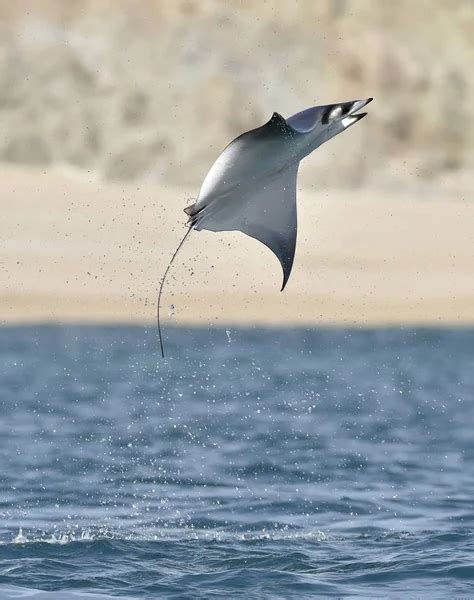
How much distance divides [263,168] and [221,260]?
104ft

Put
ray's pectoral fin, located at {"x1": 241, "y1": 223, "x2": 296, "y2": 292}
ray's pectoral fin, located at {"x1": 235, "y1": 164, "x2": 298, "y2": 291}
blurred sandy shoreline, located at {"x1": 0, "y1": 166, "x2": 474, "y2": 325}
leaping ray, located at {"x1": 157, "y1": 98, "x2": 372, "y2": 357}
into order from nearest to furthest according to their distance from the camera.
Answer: leaping ray, located at {"x1": 157, "y1": 98, "x2": 372, "y2": 357}
ray's pectoral fin, located at {"x1": 235, "y1": 164, "x2": 298, "y2": 291}
ray's pectoral fin, located at {"x1": 241, "y1": 223, "x2": 296, "y2": 292}
blurred sandy shoreline, located at {"x1": 0, "y1": 166, "x2": 474, "y2": 325}

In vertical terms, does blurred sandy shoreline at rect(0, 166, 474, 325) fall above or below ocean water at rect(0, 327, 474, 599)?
above

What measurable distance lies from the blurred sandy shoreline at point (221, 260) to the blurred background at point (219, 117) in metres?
0.10

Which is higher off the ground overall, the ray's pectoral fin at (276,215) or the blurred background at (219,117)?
the blurred background at (219,117)

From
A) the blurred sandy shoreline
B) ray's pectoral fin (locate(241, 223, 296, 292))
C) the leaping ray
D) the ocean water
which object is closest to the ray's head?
the leaping ray

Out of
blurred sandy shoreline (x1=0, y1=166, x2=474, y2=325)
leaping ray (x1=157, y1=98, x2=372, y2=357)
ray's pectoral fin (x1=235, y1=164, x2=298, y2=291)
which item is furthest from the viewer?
blurred sandy shoreline (x1=0, y1=166, x2=474, y2=325)

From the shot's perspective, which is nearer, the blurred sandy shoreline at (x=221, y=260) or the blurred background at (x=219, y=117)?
the blurred sandy shoreline at (x=221, y=260)

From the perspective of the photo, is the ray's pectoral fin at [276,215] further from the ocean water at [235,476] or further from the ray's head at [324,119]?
the ocean water at [235,476]

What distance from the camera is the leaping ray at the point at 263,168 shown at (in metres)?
8.14

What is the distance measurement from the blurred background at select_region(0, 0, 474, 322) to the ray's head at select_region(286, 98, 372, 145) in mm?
30371

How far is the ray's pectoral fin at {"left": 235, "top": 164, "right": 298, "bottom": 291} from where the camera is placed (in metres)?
8.83

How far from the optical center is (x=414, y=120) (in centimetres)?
4372

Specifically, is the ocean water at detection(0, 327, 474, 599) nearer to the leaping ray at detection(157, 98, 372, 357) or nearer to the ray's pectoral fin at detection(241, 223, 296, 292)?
the leaping ray at detection(157, 98, 372, 357)

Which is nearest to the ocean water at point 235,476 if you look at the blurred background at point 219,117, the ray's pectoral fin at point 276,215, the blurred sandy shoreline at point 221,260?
the ray's pectoral fin at point 276,215
